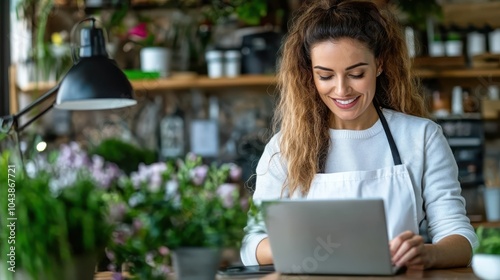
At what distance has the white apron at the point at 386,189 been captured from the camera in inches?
106

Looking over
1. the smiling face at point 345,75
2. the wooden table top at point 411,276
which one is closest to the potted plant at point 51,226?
the wooden table top at point 411,276

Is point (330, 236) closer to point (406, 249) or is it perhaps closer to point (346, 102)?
point (406, 249)

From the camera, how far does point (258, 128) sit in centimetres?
577

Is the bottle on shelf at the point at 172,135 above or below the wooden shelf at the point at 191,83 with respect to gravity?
below

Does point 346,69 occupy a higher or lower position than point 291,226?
higher

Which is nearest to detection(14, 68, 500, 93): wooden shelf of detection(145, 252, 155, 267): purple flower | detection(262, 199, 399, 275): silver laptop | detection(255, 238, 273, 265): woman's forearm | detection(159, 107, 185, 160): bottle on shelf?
detection(159, 107, 185, 160): bottle on shelf

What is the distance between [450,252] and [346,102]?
55 centimetres

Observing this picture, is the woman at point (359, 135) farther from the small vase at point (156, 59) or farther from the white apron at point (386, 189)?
the small vase at point (156, 59)

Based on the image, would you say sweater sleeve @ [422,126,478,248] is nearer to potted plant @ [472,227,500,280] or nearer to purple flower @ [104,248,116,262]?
potted plant @ [472,227,500,280]

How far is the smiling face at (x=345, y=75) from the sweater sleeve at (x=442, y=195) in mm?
245

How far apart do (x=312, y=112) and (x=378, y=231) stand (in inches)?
34.4

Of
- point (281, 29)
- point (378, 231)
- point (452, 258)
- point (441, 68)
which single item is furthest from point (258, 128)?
point (378, 231)

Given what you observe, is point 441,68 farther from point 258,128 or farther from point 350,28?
point 350,28

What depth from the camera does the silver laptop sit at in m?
2.05
